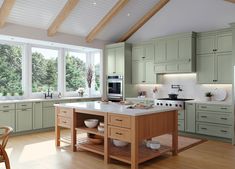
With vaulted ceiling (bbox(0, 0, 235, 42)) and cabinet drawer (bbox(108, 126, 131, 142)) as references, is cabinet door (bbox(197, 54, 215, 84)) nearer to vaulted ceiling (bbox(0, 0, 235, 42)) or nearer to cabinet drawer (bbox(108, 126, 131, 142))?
vaulted ceiling (bbox(0, 0, 235, 42))

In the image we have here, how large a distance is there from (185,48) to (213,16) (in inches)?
39.4

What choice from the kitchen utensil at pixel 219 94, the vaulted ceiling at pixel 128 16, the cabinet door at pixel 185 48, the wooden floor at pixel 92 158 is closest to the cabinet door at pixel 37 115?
the wooden floor at pixel 92 158

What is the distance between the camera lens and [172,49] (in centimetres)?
600

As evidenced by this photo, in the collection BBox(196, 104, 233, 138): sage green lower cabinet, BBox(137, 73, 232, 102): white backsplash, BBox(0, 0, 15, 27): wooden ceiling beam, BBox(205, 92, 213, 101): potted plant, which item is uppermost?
BBox(0, 0, 15, 27): wooden ceiling beam

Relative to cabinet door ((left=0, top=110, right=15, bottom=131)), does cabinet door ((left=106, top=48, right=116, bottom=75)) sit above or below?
above

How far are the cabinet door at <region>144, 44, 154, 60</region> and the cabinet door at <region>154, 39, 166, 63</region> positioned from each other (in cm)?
14

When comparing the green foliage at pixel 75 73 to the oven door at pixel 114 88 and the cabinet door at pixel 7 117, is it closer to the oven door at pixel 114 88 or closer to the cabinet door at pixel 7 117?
the oven door at pixel 114 88

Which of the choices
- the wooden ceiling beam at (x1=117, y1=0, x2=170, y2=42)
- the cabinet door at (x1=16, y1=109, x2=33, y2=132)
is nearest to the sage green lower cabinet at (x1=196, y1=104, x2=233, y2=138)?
the wooden ceiling beam at (x1=117, y1=0, x2=170, y2=42)

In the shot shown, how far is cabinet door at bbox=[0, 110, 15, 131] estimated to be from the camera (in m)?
5.28

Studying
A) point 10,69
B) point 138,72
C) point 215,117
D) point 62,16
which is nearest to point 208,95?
point 215,117

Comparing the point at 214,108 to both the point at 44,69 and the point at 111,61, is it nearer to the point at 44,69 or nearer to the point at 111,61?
the point at 111,61

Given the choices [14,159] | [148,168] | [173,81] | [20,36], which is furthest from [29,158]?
[173,81]

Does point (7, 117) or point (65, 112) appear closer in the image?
point (65, 112)

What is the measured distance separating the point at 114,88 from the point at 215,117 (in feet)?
10.6
